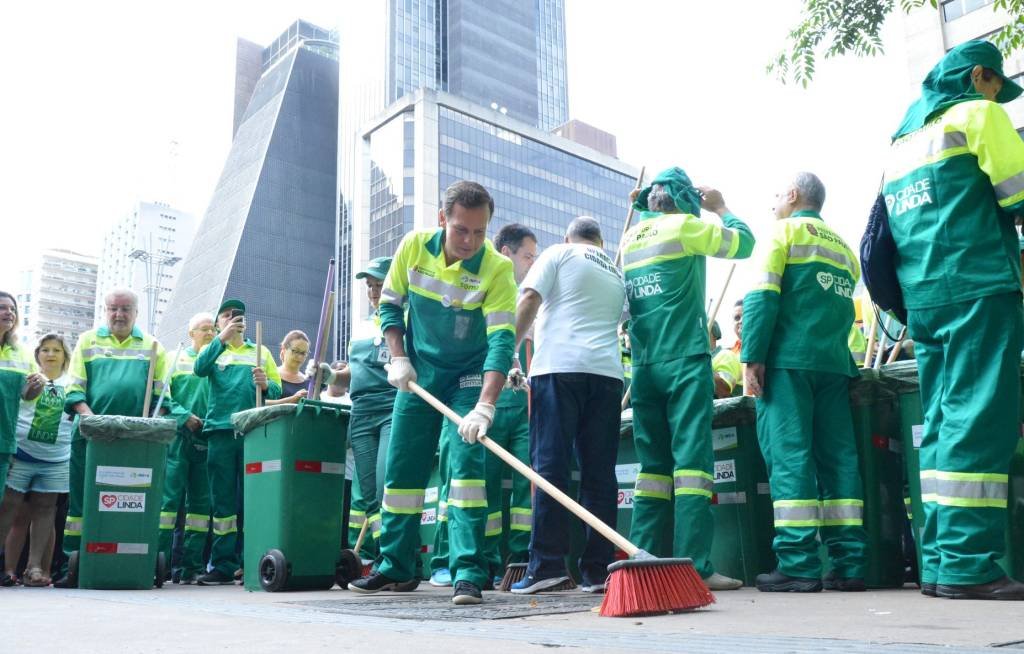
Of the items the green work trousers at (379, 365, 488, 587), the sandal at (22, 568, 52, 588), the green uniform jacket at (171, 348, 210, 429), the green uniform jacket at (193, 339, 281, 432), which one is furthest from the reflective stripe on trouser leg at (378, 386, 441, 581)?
the green uniform jacket at (171, 348, 210, 429)

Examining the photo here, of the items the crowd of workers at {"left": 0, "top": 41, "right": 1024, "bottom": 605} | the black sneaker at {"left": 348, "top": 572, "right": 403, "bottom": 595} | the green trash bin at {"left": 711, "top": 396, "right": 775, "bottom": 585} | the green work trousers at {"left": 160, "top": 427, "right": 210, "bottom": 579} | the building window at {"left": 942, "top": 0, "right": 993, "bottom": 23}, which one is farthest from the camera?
the building window at {"left": 942, "top": 0, "right": 993, "bottom": 23}

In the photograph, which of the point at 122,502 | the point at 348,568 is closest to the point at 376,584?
the point at 348,568

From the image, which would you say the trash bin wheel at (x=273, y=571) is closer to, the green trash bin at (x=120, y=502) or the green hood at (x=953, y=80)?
the green trash bin at (x=120, y=502)

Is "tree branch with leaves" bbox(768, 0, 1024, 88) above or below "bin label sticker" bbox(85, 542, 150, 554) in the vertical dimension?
above

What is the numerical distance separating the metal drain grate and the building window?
126 feet

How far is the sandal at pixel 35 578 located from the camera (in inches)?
263

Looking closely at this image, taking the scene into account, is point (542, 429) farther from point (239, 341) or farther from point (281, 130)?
point (281, 130)

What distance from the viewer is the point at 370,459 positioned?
616cm

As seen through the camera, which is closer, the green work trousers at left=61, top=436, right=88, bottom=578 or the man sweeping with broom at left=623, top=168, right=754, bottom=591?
the man sweeping with broom at left=623, top=168, right=754, bottom=591

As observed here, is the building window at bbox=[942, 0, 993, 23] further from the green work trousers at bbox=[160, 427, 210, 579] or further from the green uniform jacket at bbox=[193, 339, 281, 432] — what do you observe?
the green work trousers at bbox=[160, 427, 210, 579]

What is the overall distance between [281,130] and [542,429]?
108447mm

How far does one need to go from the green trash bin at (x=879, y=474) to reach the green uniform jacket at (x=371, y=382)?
2911 millimetres

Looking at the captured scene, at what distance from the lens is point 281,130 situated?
352 feet

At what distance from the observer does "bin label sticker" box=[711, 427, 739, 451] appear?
A: 5.16 metres
